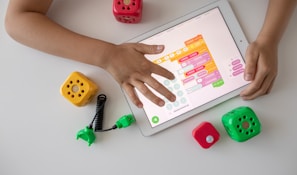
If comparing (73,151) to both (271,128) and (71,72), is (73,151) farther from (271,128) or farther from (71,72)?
(271,128)

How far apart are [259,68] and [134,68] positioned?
0.22 metres

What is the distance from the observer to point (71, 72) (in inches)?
24.5

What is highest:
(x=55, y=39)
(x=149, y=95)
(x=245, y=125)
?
(x=55, y=39)

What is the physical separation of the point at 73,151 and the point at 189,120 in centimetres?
21

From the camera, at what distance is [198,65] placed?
0.60 m

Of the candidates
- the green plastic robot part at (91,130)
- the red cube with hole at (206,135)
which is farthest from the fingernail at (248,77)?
the green plastic robot part at (91,130)

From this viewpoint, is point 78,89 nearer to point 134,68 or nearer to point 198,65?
point 134,68

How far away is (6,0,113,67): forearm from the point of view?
0.59m

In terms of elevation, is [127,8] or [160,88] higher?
[127,8]

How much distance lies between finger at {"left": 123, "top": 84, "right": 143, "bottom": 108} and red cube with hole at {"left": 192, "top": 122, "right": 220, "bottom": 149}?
0.11 meters

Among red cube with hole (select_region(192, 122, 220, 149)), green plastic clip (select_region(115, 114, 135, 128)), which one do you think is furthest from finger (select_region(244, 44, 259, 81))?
green plastic clip (select_region(115, 114, 135, 128))

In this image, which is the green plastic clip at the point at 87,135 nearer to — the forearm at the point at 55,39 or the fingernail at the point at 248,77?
the forearm at the point at 55,39

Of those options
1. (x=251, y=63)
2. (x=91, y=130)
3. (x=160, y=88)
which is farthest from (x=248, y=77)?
(x=91, y=130)

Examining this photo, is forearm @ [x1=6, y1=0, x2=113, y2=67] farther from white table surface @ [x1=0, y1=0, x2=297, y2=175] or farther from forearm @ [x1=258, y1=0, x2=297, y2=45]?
forearm @ [x1=258, y1=0, x2=297, y2=45]
